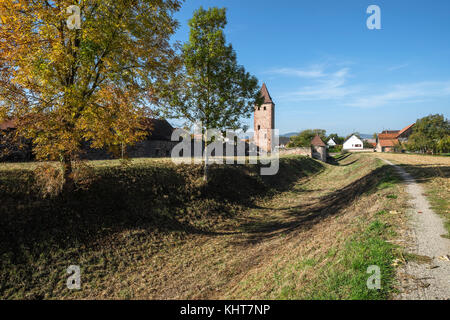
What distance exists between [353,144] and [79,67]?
367 feet

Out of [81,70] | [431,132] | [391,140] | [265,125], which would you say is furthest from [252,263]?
[391,140]

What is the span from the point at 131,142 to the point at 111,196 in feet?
10.6

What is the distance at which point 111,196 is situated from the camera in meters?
10.3

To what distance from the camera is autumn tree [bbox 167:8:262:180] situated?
13.2 metres

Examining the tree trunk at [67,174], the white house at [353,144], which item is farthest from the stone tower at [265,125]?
the white house at [353,144]

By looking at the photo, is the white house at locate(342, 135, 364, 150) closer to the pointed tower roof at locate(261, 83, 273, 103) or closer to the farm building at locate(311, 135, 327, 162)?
the farm building at locate(311, 135, 327, 162)

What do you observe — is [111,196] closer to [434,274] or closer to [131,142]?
[131,142]

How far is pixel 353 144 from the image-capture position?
100562mm

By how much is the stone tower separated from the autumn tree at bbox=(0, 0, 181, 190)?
3906cm

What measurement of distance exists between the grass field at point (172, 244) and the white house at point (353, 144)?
98.5 meters

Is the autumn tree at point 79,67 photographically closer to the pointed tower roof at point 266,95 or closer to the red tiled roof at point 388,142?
the pointed tower roof at point 266,95

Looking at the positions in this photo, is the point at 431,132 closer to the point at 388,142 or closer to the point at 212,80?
the point at 388,142
